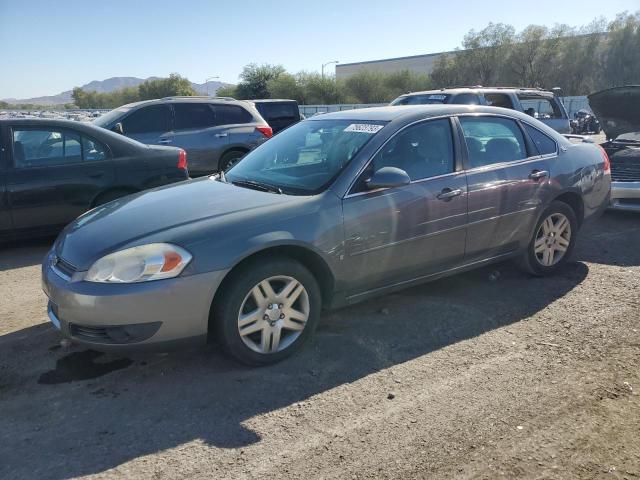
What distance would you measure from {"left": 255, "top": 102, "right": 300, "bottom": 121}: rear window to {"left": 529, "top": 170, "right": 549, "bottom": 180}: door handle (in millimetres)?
11430

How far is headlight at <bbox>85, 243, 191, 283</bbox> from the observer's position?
10.5ft

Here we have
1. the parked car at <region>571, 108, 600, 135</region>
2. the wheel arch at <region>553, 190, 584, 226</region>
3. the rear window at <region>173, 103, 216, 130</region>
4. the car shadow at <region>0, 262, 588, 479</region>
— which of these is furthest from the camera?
the parked car at <region>571, 108, 600, 135</region>

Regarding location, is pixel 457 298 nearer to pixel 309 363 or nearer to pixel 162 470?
pixel 309 363

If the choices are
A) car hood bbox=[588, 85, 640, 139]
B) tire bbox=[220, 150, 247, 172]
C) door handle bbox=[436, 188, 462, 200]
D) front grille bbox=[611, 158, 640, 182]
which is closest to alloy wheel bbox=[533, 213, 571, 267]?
door handle bbox=[436, 188, 462, 200]

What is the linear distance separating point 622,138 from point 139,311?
8560 millimetres

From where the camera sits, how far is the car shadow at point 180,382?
9.14 feet

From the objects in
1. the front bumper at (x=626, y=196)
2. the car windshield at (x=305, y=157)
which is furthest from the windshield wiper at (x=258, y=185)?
the front bumper at (x=626, y=196)

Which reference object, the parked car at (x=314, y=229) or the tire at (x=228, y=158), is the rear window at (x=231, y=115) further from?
the parked car at (x=314, y=229)

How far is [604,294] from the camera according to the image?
4.73 meters

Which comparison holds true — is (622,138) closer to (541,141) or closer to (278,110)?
(541,141)

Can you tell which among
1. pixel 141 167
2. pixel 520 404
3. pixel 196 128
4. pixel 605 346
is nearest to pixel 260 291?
pixel 520 404

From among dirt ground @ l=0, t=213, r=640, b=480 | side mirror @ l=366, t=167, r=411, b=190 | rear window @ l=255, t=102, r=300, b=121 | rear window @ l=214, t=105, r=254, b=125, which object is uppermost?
rear window @ l=255, t=102, r=300, b=121

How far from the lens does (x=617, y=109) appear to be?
8805mm

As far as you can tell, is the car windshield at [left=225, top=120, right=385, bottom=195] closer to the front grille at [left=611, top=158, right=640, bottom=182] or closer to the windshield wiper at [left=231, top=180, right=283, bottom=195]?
the windshield wiper at [left=231, top=180, right=283, bottom=195]
